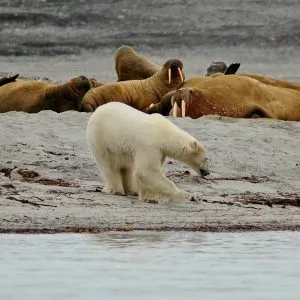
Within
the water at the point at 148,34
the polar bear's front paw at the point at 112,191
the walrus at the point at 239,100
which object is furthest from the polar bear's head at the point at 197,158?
Result: the water at the point at 148,34

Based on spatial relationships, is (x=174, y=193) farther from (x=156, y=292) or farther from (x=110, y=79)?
(x=110, y=79)

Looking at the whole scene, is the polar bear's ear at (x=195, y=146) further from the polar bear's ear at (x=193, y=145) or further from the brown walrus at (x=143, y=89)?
the brown walrus at (x=143, y=89)

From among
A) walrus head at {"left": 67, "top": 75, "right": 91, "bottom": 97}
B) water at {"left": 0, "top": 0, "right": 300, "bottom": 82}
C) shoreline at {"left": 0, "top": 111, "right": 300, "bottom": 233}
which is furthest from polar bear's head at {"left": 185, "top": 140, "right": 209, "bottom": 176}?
water at {"left": 0, "top": 0, "right": 300, "bottom": 82}

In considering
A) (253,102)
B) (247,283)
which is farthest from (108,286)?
(253,102)

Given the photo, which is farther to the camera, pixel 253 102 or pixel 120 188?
pixel 253 102

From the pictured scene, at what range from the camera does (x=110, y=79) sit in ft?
88.3

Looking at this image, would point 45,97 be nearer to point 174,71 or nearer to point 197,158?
point 174,71

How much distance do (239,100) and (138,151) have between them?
5656mm

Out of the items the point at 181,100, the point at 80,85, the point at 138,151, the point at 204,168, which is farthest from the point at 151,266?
the point at 80,85

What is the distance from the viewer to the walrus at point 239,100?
17406 mm

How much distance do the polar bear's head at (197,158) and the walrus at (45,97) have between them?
21.8 ft

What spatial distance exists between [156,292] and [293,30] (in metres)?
22.5

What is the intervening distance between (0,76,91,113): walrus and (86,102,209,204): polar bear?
6572 mm

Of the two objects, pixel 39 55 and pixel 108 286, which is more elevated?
pixel 108 286
